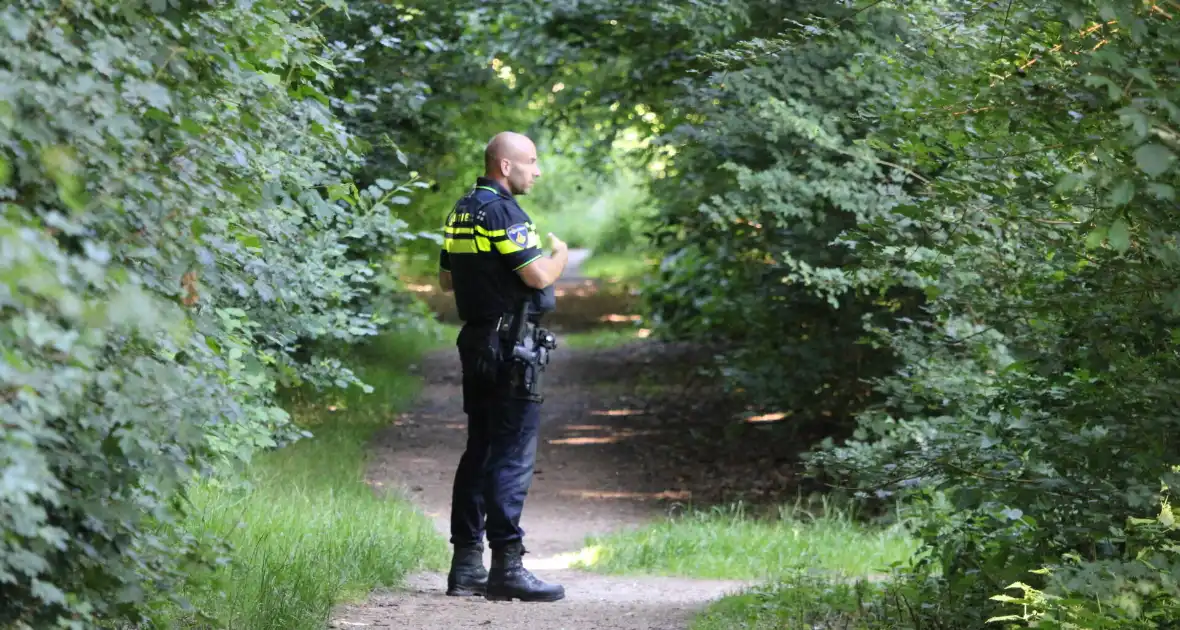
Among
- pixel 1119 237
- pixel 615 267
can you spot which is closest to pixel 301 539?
pixel 1119 237

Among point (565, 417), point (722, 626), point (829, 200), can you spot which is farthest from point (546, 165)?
point (722, 626)

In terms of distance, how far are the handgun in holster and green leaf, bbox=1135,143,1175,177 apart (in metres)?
3.60

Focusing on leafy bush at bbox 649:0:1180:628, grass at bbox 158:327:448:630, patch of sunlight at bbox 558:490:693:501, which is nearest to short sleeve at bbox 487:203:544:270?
leafy bush at bbox 649:0:1180:628

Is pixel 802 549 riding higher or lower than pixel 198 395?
lower

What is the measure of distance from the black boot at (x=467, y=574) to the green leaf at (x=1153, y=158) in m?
4.13

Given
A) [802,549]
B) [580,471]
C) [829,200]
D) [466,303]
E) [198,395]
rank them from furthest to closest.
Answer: [580,471] < [829,200] < [802,549] < [466,303] < [198,395]

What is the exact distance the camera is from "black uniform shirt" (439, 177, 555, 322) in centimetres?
600

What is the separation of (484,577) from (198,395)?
11.7ft

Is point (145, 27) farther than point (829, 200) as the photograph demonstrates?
No

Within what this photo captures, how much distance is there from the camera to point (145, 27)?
305cm

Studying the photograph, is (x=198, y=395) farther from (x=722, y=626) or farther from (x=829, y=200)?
(x=829, y=200)

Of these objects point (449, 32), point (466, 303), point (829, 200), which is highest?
point (449, 32)

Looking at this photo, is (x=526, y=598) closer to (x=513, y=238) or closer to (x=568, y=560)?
(x=513, y=238)

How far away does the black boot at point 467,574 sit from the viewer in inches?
244
